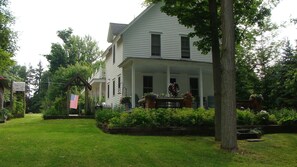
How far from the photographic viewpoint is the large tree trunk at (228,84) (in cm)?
1002

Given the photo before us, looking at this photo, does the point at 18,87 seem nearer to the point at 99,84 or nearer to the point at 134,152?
the point at 99,84

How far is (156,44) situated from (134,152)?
1596cm

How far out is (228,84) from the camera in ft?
33.6

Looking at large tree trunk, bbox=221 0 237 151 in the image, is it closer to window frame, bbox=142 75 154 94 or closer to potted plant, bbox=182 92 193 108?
potted plant, bbox=182 92 193 108

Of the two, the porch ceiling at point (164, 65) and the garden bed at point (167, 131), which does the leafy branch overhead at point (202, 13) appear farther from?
the porch ceiling at point (164, 65)

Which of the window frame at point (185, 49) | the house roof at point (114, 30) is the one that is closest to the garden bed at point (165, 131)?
the window frame at point (185, 49)

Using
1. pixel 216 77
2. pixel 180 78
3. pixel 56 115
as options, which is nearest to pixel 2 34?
pixel 56 115

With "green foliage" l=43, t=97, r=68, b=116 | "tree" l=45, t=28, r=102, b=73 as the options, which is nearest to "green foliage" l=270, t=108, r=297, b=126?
"green foliage" l=43, t=97, r=68, b=116

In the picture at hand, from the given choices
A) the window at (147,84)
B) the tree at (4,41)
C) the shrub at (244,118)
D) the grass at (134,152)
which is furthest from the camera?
A: the window at (147,84)

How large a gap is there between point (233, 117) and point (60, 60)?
Result: 55276 millimetres

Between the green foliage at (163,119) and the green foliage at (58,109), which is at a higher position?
the green foliage at (58,109)

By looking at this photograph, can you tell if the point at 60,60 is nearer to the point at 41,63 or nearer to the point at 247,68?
the point at 247,68

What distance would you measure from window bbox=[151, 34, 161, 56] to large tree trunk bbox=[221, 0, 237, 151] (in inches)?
537

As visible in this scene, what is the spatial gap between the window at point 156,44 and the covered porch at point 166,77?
1.34 m
